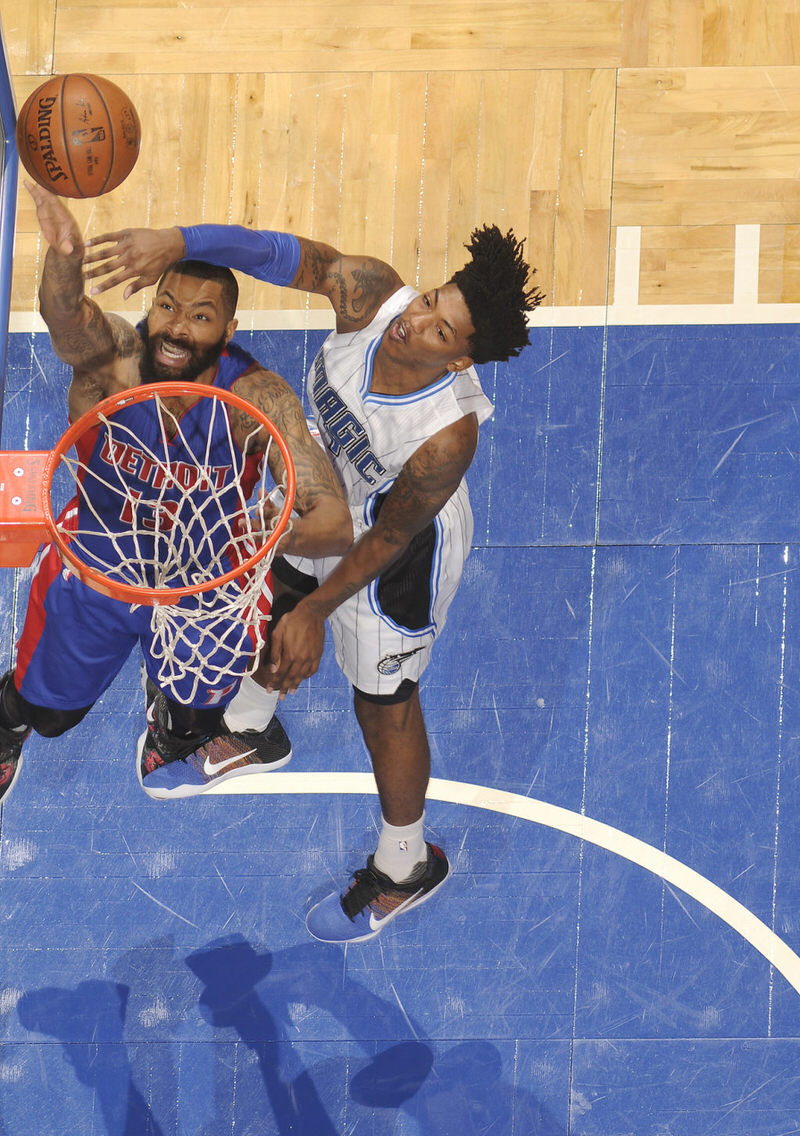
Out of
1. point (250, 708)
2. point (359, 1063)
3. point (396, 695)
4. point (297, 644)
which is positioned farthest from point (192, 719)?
point (359, 1063)

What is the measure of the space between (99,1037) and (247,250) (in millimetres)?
3170

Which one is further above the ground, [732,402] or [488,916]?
[732,402]

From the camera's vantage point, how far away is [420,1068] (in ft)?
14.7

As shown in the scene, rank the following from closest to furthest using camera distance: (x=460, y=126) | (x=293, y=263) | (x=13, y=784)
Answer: (x=293, y=263) < (x=13, y=784) < (x=460, y=126)

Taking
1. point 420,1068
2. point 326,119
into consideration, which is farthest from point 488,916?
point 326,119

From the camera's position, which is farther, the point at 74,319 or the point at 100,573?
the point at 74,319

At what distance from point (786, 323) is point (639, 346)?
2.13ft

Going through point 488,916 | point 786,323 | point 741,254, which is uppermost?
point 741,254

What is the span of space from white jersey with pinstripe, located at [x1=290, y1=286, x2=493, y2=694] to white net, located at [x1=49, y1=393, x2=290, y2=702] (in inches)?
14.9

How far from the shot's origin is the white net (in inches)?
147

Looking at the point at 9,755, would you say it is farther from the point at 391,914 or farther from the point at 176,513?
the point at 391,914

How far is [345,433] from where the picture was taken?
13.3ft

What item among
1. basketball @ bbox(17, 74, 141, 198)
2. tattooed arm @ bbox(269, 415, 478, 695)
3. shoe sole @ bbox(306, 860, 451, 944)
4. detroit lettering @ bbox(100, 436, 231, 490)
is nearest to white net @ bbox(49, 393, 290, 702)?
detroit lettering @ bbox(100, 436, 231, 490)

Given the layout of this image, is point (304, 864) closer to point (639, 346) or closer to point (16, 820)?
point (16, 820)
